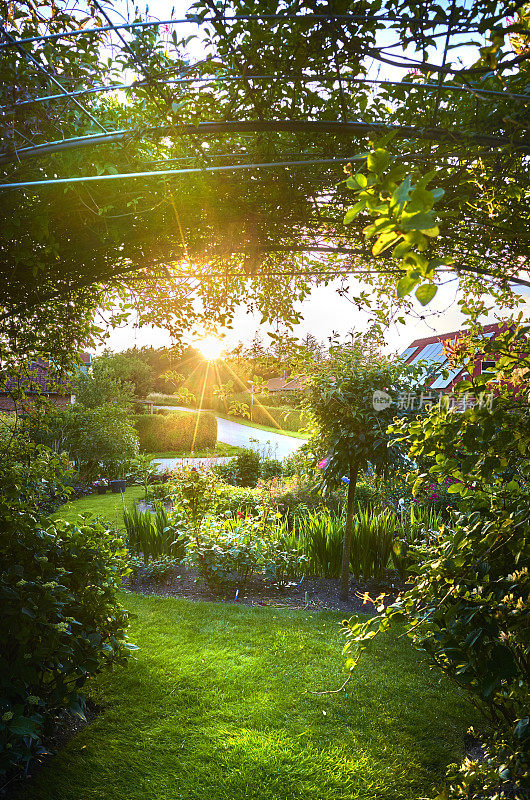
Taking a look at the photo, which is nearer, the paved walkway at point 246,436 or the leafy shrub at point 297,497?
the leafy shrub at point 297,497

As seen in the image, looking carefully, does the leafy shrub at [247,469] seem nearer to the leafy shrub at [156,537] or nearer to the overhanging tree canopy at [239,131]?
the leafy shrub at [156,537]

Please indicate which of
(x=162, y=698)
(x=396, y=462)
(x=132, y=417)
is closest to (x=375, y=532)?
(x=396, y=462)

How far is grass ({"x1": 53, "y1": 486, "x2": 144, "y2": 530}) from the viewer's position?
8034 millimetres

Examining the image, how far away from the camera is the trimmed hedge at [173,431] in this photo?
17125mm

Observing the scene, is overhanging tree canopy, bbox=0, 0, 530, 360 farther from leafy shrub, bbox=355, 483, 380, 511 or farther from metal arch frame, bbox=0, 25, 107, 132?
leafy shrub, bbox=355, 483, 380, 511

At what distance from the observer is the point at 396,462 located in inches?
176

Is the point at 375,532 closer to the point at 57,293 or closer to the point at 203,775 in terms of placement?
the point at 203,775

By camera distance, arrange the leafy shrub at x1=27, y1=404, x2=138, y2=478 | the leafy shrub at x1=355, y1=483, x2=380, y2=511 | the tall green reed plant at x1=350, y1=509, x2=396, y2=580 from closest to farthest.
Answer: the tall green reed plant at x1=350, y1=509, x2=396, y2=580 → the leafy shrub at x1=355, y1=483, x2=380, y2=511 → the leafy shrub at x1=27, y1=404, x2=138, y2=478

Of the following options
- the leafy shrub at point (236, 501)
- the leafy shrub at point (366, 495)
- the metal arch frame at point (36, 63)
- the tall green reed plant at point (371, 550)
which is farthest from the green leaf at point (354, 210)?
the leafy shrub at point (366, 495)

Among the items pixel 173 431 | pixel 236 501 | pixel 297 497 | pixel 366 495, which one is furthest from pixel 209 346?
pixel 173 431

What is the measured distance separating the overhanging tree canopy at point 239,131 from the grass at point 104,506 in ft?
18.4

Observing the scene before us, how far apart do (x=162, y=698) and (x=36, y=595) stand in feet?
4.28

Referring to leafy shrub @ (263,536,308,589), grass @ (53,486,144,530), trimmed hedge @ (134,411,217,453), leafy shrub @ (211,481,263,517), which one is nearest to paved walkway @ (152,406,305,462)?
trimmed hedge @ (134,411,217,453)

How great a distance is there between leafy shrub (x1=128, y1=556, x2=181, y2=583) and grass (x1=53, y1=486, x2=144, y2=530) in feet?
5.88
